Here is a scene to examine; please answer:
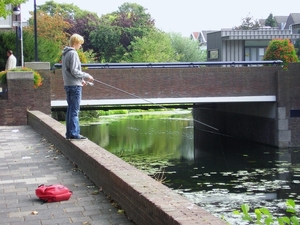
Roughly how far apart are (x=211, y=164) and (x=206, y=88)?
4.82 m

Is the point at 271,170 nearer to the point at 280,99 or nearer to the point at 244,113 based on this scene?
the point at 280,99

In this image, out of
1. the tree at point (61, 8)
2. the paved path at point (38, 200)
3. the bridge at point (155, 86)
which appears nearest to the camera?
the paved path at point (38, 200)

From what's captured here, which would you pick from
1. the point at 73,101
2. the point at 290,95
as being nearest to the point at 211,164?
the point at 290,95

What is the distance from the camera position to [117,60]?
234 feet

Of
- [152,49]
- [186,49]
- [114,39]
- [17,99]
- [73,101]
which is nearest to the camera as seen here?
[73,101]

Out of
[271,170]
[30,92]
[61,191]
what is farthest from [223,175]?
[61,191]

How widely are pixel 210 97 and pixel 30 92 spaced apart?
10.7 m

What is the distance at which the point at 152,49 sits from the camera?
6381cm

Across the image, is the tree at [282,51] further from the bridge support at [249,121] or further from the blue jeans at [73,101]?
the blue jeans at [73,101]

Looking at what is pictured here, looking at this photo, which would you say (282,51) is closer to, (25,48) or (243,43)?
(25,48)

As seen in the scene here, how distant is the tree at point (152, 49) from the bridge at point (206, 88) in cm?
3293

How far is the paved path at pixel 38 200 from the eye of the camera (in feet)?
19.7

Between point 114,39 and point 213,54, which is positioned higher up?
point 114,39

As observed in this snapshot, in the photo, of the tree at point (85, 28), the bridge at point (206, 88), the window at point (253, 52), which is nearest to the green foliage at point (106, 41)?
the tree at point (85, 28)
